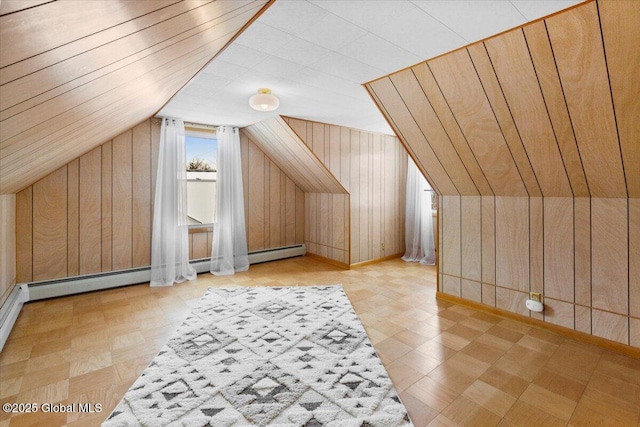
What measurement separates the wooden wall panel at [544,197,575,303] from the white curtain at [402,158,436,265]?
234 cm

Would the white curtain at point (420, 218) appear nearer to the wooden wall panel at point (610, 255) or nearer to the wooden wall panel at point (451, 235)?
the wooden wall panel at point (451, 235)

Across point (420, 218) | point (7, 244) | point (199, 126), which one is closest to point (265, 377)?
point (7, 244)

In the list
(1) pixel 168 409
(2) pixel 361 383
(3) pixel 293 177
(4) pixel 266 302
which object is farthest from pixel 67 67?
(3) pixel 293 177

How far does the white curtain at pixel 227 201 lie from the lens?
4438 mm

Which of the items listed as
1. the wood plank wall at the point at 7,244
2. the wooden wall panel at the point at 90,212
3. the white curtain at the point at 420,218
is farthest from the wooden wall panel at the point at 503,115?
the wooden wall panel at the point at 90,212

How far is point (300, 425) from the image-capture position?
5.11 feet

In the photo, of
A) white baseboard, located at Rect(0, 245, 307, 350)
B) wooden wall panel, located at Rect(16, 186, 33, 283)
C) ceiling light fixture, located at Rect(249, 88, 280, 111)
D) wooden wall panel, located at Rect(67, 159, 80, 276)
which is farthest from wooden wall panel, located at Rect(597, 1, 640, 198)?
wooden wall panel, located at Rect(16, 186, 33, 283)

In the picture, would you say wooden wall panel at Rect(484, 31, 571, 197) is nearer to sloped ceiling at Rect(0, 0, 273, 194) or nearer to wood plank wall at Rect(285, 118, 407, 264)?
sloped ceiling at Rect(0, 0, 273, 194)

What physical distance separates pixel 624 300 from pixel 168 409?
318 cm

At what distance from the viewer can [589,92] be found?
176cm

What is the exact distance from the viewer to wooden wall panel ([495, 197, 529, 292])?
2.76 m

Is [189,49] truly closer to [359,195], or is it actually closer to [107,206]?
[107,206]

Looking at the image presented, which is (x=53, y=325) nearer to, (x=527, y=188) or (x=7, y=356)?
(x=7, y=356)

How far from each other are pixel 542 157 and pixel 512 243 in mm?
892
